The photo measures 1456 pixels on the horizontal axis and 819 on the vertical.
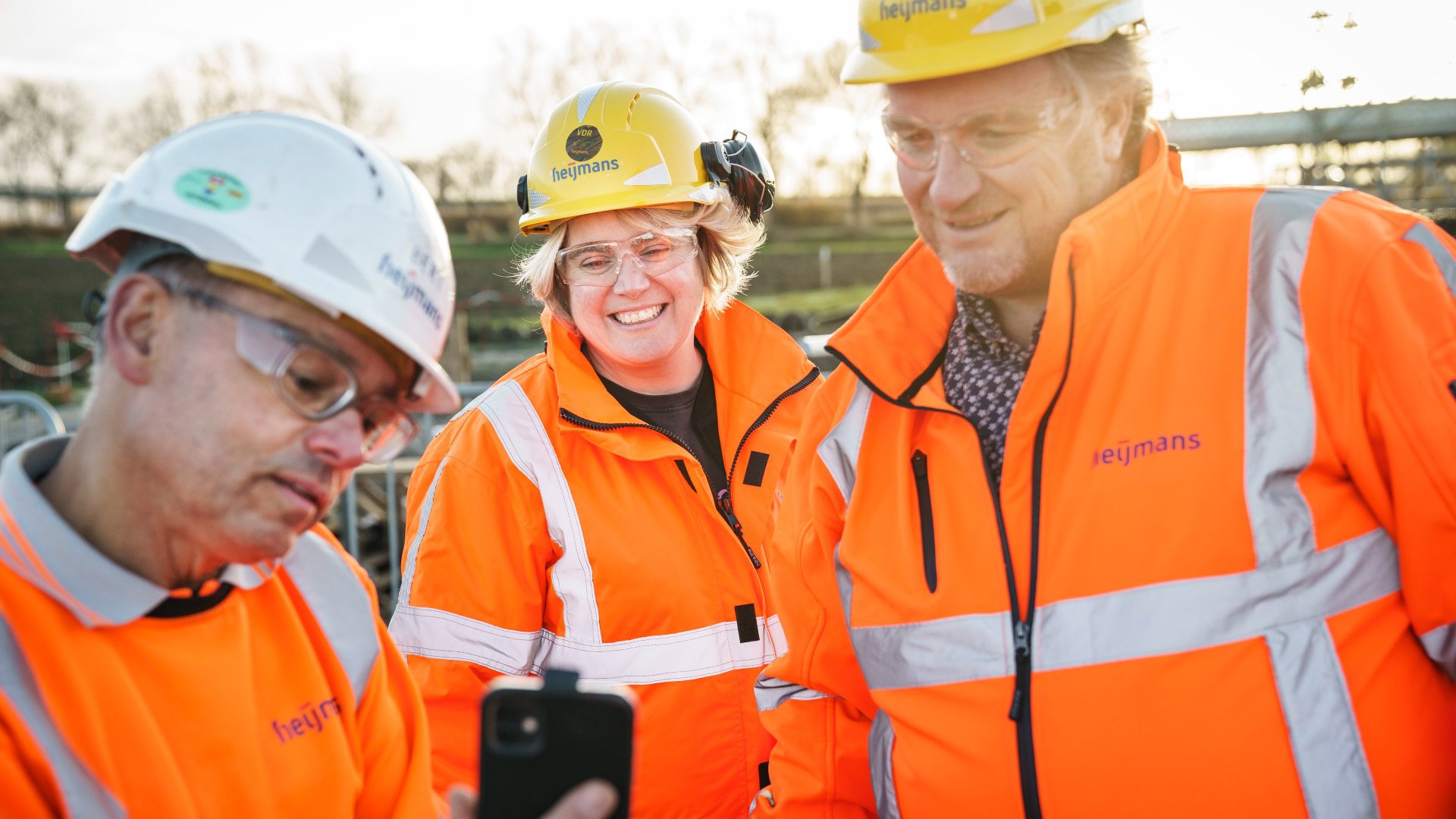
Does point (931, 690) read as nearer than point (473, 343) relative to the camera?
Yes

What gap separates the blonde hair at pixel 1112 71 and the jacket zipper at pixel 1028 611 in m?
0.45

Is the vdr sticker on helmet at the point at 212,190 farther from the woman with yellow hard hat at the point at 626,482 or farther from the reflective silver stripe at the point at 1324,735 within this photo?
the reflective silver stripe at the point at 1324,735

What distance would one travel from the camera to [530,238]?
12.1 ft

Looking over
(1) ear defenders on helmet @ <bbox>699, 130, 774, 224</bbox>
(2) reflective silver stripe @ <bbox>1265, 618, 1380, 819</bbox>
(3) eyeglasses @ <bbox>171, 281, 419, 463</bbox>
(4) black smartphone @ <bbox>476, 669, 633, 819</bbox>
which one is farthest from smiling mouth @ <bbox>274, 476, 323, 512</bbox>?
(1) ear defenders on helmet @ <bbox>699, 130, 774, 224</bbox>

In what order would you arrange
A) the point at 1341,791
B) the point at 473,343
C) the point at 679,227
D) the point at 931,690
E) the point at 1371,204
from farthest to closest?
1. the point at 473,343
2. the point at 679,227
3. the point at 931,690
4. the point at 1371,204
5. the point at 1341,791

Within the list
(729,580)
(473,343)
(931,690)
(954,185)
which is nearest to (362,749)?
(931,690)

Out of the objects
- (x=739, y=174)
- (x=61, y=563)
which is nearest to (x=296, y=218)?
(x=61, y=563)

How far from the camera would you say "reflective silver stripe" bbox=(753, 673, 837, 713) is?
2.59 metres

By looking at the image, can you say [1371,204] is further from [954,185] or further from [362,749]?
[362,749]

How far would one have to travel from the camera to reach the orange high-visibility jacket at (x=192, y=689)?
1519mm

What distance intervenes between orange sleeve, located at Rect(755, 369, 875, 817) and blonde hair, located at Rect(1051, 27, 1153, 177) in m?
0.83

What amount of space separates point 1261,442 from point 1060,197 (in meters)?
0.67

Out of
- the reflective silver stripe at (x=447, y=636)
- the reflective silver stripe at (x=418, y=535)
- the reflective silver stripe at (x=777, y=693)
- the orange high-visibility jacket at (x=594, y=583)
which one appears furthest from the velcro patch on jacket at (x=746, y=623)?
the reflective silver stripe at (x=418, y=535)

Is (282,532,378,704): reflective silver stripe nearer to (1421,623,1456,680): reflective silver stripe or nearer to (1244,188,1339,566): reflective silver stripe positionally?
(1244,188,1339,566): reflective silver stripe
